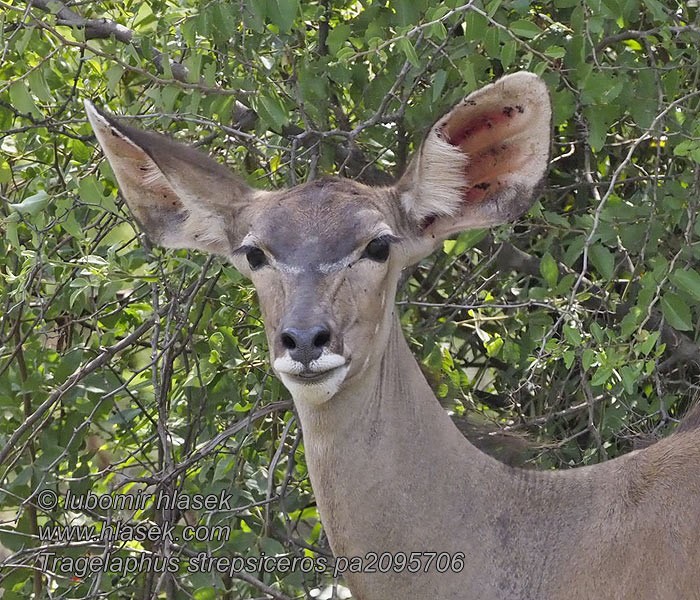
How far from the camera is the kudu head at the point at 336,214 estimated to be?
3156 millimetres

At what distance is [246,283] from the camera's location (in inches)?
175

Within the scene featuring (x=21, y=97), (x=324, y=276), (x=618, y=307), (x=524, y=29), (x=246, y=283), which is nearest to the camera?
(x=324, y=276)

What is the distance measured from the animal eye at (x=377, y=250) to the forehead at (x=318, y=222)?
0.03 m

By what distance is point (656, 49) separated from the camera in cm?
485

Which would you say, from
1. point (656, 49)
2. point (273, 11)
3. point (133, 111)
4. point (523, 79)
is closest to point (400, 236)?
point (523, 79)

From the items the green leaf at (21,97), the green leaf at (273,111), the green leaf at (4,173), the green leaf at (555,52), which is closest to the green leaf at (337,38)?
the green leaf at (273,111)

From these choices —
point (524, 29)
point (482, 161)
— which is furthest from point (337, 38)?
point (482, 161)

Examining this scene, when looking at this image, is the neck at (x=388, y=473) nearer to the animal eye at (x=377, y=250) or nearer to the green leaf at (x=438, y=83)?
the animal eye at (x=377, y=250)

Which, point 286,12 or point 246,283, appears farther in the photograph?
point 246,283

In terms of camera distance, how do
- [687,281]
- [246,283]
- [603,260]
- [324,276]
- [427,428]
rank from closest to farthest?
1. [324,276]
2. [427,428]
3. [687,281]
4. [603,260]
5. [246,283]

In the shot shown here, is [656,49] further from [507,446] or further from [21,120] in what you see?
[21,120]

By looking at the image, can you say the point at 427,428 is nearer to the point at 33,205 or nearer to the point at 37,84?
the point at 33,205

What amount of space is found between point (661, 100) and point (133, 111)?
194 centimetres

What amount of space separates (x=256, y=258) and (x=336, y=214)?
0.27 meters
